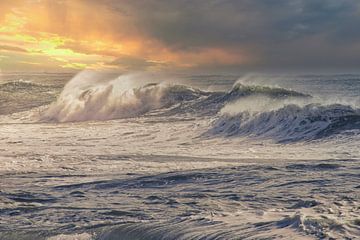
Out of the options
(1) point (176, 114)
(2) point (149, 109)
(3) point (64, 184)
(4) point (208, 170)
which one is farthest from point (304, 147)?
(2) point (149, 109)

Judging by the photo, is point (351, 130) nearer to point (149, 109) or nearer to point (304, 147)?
point (304, 147)

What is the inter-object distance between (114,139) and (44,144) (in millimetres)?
2329

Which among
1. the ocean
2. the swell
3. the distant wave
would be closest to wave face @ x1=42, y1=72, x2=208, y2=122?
the distant wave

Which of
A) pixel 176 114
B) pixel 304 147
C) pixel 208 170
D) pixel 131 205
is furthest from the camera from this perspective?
pixel 176 114

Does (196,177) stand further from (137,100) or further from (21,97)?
(21,97)

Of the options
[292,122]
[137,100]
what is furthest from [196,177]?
[137,100]

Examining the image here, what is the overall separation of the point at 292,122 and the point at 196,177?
8.63 meters

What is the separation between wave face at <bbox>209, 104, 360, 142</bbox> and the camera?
48.2 feet

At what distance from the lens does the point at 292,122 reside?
1600 centimetres

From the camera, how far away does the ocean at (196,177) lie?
529 cm

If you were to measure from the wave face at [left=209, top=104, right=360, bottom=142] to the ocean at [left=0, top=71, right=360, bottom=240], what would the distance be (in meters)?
0.04

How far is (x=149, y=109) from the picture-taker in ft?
86.6

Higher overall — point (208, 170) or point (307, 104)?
point (307, 104)

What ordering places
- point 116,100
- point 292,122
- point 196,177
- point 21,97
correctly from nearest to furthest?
1. point 196,177
2. point 292,122
3. point 116,100
4. point 21,97
